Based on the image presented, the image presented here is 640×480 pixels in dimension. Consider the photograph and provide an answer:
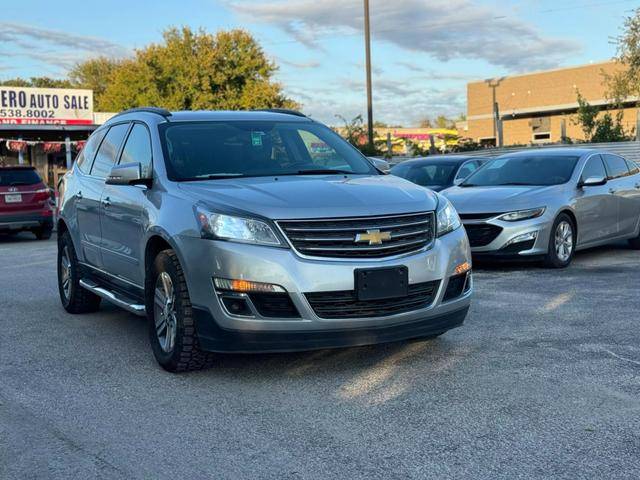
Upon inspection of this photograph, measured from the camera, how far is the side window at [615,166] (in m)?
10.8

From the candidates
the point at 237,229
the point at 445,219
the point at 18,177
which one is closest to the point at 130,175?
the point at 237,229

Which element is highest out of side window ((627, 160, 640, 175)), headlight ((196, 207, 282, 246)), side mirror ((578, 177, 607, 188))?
side window ((627, 160, 640, 175))

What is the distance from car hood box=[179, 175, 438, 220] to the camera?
4.69 m

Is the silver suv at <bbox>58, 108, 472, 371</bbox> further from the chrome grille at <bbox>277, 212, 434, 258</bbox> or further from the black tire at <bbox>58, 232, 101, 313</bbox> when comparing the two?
the black tire at <bbox>58, 232, 101, 313</bbox>

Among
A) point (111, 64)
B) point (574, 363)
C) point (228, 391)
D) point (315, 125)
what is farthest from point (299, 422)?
point (111, 64)

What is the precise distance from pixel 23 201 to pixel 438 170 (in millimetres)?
8582

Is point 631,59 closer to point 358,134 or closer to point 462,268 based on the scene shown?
point 358,134

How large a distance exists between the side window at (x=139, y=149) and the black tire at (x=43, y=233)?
11.2 meters

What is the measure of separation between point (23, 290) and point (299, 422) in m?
5.86

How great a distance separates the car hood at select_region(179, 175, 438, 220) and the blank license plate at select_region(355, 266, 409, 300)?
1.18ft

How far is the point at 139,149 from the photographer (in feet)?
19.9

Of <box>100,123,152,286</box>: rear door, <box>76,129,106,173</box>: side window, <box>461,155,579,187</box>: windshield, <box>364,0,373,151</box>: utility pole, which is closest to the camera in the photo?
<box>100,123,152,286</box>: rear door

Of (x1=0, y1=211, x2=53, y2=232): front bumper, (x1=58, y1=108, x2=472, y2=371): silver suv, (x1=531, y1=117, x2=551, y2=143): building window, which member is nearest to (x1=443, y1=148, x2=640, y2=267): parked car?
(x1=58, y1=108, x2=472, y2=371): silver suv

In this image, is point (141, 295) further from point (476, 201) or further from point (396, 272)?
point (476, 201)
